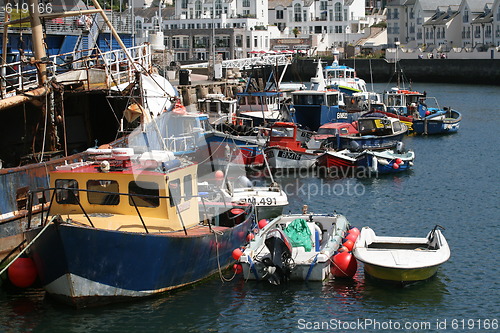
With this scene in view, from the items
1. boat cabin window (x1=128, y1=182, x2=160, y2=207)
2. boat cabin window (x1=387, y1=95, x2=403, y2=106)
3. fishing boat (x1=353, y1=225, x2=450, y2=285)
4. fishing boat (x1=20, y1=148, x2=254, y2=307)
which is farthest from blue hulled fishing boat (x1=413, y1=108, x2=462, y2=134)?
boat cabin window (x1=128, y1=182, x2=160, y2=207)

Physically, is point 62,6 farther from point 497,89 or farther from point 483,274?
point 497,89

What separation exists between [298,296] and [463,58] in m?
81.7

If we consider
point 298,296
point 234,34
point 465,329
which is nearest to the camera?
point 465,329

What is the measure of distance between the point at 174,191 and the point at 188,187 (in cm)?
71

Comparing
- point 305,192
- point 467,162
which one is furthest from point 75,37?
point 467,162

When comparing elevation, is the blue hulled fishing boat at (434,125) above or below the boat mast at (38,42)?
below

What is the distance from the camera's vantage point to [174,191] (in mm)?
17656

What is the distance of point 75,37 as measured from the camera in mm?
37500

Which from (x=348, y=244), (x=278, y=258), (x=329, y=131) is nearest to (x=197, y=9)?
(x=329, y=131)

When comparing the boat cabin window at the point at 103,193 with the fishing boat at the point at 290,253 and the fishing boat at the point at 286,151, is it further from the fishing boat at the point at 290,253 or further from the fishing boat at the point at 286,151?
the fishing boat at the point at 286,151

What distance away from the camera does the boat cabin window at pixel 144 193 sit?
17328 mm

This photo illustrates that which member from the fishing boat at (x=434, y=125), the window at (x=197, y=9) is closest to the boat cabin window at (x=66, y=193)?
the fishing boat at (x=434, y=125)

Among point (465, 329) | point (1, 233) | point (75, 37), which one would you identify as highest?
point (75, 37)

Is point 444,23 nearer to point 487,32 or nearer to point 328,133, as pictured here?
point 487,32
